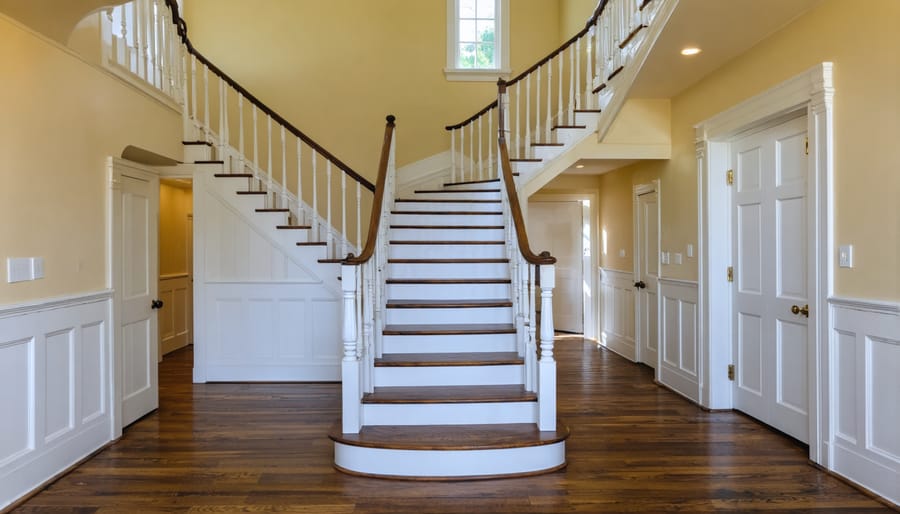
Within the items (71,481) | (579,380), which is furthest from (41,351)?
(579,380)

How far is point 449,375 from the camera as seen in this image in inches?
144

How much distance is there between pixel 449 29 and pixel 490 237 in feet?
11.2

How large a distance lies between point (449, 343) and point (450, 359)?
0.69 feet

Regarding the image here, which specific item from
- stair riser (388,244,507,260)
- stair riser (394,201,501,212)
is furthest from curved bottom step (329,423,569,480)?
stair riser (394,201,501,212)

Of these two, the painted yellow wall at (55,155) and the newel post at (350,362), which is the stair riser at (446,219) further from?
the painted yellow wall at (55,155)

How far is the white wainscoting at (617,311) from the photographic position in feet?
20.5

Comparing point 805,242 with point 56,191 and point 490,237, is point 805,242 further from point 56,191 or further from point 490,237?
point 56,191

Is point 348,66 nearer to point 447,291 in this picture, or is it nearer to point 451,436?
point 447,291

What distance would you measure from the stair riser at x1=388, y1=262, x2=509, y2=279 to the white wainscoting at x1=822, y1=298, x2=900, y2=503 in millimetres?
2396

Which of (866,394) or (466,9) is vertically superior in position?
(466,9)

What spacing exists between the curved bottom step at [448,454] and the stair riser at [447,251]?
2032 mm

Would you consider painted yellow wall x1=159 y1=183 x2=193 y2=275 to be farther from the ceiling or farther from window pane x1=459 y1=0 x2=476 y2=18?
the ceiling

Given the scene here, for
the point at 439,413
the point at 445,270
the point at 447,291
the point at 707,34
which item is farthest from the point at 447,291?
the point at 707,34

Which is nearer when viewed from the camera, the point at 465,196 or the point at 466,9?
the point at 465,196
